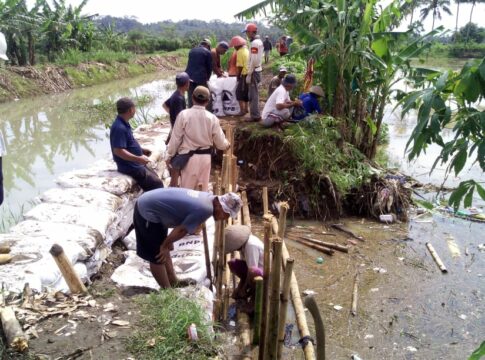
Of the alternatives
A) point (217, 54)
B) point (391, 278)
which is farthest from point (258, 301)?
point (217, 54)

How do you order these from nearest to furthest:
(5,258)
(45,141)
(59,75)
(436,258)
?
(5,258)
(436,258)
(45,141)
(59,75)

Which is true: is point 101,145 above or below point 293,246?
above

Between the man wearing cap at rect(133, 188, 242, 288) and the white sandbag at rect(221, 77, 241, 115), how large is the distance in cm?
404

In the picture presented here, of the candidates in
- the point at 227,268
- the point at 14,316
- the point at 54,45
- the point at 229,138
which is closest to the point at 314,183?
the point at 229,138

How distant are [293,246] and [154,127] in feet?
10.1

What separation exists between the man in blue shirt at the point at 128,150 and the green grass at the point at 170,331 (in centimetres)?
173

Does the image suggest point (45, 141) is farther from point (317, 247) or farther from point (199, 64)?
point (317, 247)

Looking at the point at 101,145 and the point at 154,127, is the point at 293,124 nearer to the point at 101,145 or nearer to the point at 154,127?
the point at 154,127

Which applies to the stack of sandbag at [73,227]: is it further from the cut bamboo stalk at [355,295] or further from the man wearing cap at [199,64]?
the cut bamboo stalk at [355,295]

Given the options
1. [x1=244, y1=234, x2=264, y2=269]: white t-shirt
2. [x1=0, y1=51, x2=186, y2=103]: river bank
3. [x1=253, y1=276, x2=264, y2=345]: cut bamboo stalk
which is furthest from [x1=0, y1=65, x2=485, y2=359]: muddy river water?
[x1=0, y1=51, x2=186, y2=103]: river bank

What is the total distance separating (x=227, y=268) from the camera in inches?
144

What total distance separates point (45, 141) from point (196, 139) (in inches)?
264

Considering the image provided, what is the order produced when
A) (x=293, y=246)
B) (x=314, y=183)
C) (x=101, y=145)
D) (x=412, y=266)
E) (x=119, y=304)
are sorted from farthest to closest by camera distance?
(x=101, y=145) → (x=314, y=183) → (x=293, y=246) → (x=412, y=266) → (x=119, y=304)

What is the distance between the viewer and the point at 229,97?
6.88m
